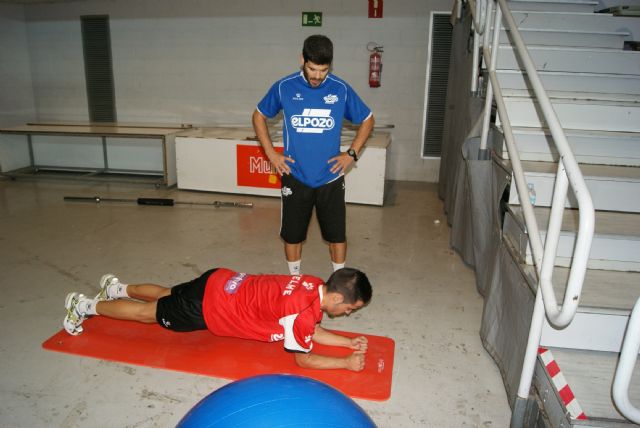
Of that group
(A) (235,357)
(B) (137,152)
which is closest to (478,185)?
(A) (235,357)

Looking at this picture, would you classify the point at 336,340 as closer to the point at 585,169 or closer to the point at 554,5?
the point at 585,169

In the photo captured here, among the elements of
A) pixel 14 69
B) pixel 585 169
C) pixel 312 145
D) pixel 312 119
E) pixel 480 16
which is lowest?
pixel 585 169

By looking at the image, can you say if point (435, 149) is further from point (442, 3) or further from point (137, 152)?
point (137, 152)

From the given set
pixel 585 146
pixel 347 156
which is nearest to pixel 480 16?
pixel 585 146

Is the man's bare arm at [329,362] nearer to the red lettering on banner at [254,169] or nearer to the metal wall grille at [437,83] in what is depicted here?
the red lettering on banner at [254,169]

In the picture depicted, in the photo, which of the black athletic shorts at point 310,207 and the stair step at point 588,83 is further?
the stair step at point 588,83

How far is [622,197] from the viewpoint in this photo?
280 centimetres

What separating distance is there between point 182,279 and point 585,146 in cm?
302

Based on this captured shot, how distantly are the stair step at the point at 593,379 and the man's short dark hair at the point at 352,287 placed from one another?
91cm

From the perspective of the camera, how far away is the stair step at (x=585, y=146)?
10.1 feet

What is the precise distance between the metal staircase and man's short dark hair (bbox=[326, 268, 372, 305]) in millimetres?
738

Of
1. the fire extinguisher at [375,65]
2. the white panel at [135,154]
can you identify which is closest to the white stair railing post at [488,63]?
the fire extinguisher at [375,65]

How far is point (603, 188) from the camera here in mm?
2785

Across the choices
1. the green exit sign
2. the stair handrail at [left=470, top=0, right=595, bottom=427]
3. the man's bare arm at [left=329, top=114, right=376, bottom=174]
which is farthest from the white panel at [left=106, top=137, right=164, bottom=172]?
the stair handrail at [left=470, top=0, right=595, bottom=427]
